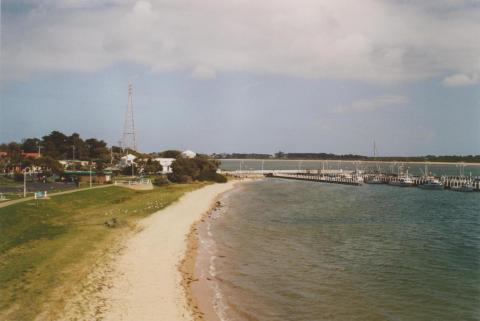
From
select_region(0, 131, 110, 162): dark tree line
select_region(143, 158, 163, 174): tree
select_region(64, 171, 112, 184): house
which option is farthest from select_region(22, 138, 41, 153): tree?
select_region(64, 171, 112, 184): house

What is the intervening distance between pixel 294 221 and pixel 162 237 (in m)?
20.9

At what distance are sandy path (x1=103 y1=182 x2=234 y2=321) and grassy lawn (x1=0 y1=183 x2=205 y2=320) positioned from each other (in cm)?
201

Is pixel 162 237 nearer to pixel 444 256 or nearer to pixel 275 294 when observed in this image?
pixel 275 294

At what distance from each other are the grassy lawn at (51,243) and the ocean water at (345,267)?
806 centimetres

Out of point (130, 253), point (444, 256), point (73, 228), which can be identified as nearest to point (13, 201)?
point (73, 228)

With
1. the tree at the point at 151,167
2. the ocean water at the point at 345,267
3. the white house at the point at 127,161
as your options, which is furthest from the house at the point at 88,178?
the ocean water at the point at 345,267

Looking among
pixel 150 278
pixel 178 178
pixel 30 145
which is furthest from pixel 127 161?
pixel 150 278

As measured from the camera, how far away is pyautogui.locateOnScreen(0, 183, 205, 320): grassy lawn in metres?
19.5

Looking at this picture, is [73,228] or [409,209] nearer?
[73,228]

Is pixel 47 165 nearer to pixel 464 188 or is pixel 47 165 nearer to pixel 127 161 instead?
pixel 127 161

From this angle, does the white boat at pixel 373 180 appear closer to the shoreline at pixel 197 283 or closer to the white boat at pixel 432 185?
the white boat at pixel 432 185

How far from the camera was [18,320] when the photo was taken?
55.0ft

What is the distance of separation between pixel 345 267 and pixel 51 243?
20895 millimetres

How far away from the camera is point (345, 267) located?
1174 inches
